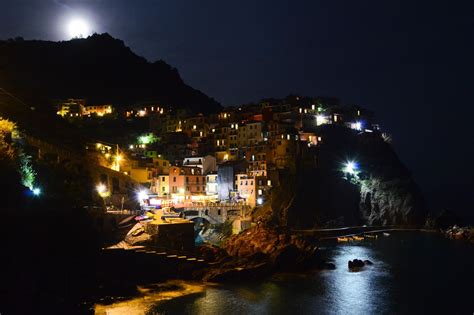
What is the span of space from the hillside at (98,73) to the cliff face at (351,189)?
52782 millimetres

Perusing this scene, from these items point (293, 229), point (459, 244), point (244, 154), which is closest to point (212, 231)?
point (293, 229)

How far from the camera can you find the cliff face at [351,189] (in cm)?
6875

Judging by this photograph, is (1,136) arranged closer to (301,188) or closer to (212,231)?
(212,231)

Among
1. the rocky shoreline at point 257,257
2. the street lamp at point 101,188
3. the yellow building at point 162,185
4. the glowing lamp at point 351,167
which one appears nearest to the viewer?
the rocky shoreline at point 257,257

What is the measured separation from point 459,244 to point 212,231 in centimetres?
3447

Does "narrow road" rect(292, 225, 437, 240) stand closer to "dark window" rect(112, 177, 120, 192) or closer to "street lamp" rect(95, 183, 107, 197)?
"dark window" rect(112, 177, 120, 192)

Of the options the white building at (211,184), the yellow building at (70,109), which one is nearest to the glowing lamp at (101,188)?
the white building at (211,184)

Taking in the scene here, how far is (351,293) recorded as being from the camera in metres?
36.5

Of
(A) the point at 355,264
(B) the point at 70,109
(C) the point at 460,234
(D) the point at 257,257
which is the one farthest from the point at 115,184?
(C) the point at 460,234

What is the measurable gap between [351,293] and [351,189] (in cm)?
4226

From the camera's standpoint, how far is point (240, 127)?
275 feet

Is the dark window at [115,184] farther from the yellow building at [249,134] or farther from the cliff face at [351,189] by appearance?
the yellow building at [249,134]

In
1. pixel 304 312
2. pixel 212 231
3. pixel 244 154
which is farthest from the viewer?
pixel 244 154

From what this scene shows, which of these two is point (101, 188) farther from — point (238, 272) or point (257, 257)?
point (238, 272)
